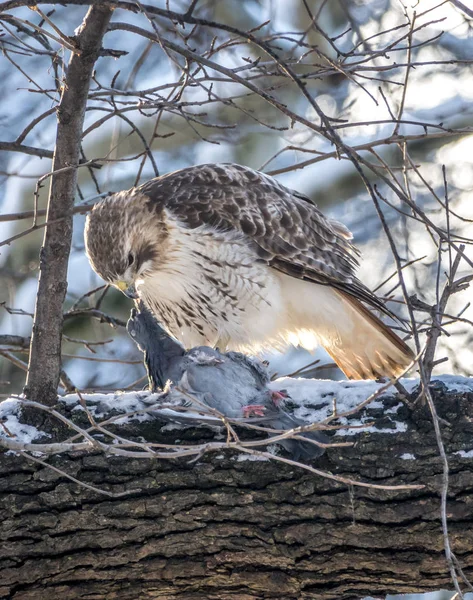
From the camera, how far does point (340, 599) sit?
282cm

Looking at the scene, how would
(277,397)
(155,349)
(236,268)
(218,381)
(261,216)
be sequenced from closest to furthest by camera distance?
(277,397) → (218,381) → (155,349) → (236,268) → (261,216)

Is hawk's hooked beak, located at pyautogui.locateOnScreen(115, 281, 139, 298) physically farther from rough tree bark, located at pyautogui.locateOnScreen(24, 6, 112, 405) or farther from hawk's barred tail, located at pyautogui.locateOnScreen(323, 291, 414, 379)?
hawk's barred tail, located at pyautogui.locateOnScreen(323, 291, 414, 379)

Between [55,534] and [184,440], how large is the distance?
20.4 inches

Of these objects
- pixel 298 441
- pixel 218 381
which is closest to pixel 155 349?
pixel 218 381

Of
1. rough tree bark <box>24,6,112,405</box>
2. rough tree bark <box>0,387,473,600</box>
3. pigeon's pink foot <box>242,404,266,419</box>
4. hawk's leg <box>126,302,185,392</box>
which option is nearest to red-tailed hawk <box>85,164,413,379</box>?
hawk's leg <box>126,302,185,392</box>

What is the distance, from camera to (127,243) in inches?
154

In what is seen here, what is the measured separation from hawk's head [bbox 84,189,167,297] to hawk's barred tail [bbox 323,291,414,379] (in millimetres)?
944

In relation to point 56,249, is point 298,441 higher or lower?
lower

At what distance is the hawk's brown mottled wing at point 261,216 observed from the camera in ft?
13.1

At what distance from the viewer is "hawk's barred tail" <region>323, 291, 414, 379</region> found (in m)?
4.09

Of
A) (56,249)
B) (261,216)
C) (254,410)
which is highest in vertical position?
(261,216)

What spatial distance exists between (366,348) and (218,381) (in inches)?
45.8

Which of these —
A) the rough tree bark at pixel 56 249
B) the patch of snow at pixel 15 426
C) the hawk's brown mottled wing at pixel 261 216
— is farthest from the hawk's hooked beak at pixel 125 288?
the patch of snow at pixel 15 426

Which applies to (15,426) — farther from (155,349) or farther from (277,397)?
(277,397)
